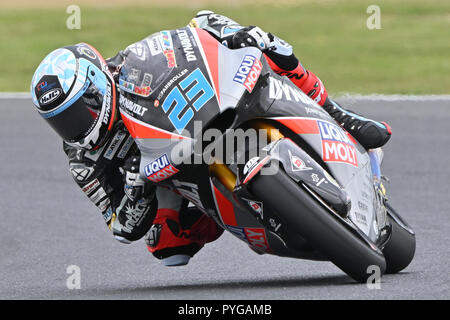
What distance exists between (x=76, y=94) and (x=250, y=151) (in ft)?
3.11

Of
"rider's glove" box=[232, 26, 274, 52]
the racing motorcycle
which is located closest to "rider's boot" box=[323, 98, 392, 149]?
the racing motorcycle

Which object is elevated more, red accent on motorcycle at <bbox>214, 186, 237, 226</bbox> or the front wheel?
the front wheel

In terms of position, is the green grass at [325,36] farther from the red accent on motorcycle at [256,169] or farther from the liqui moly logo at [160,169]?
the red accent on motorcycle at [256,169]

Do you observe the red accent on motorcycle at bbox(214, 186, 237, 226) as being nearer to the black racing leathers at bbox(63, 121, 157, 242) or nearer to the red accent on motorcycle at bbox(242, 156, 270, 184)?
the black racing leathers at bbox(63, 121, 157, 242)

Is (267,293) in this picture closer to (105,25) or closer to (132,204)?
(132,204)

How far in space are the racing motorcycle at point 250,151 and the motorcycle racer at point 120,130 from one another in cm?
17

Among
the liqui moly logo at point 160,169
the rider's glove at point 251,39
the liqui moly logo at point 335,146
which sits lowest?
the liqui moly logo at point 335,146

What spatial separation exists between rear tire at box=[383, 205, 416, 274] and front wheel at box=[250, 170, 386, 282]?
1.12 metres

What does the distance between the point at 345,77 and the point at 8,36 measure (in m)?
6.45

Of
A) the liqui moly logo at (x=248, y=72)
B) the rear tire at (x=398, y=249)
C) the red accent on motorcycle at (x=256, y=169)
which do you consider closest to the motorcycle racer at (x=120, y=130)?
the liqui moly logo at (x=248, y=72)

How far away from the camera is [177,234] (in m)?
5.70

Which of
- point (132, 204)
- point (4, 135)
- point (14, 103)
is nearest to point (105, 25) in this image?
point (14, 103)

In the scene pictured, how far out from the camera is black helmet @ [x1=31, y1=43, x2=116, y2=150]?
486 cm

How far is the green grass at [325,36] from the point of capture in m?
13.7
